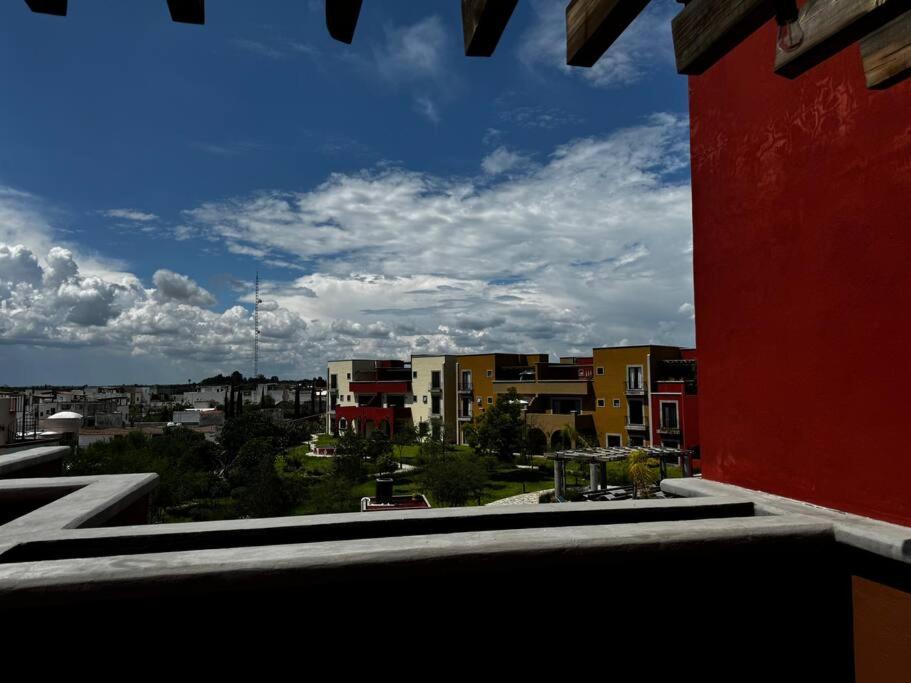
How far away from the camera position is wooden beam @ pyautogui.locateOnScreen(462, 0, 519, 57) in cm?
146

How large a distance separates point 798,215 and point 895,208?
0.61m

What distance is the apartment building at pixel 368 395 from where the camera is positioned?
56.6 m

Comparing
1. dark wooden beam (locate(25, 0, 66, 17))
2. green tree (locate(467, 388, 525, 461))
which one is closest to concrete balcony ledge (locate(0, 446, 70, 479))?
dark wooden beam (locate(25, 0, 66, 17))

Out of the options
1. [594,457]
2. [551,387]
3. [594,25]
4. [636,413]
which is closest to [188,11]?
[594,25]

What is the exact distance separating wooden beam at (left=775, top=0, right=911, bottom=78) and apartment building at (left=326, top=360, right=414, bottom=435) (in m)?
54.5

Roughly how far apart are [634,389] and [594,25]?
3895 cm

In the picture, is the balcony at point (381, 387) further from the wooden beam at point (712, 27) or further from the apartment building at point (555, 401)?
the wooden beam at point (712, 27)

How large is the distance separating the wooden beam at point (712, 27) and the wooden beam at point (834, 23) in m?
0.11

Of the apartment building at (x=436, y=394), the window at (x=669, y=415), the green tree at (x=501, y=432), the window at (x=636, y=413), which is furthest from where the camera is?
the apartment building at (x=436, y=394)

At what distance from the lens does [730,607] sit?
2789mm

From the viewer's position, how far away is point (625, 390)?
3897 centimetres

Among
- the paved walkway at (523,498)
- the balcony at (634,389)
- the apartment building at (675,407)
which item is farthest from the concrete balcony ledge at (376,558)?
the balcony at (634,389)

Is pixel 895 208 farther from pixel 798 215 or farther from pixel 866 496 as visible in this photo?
pixel 866 496

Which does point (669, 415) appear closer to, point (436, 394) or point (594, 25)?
point (436, 394)
